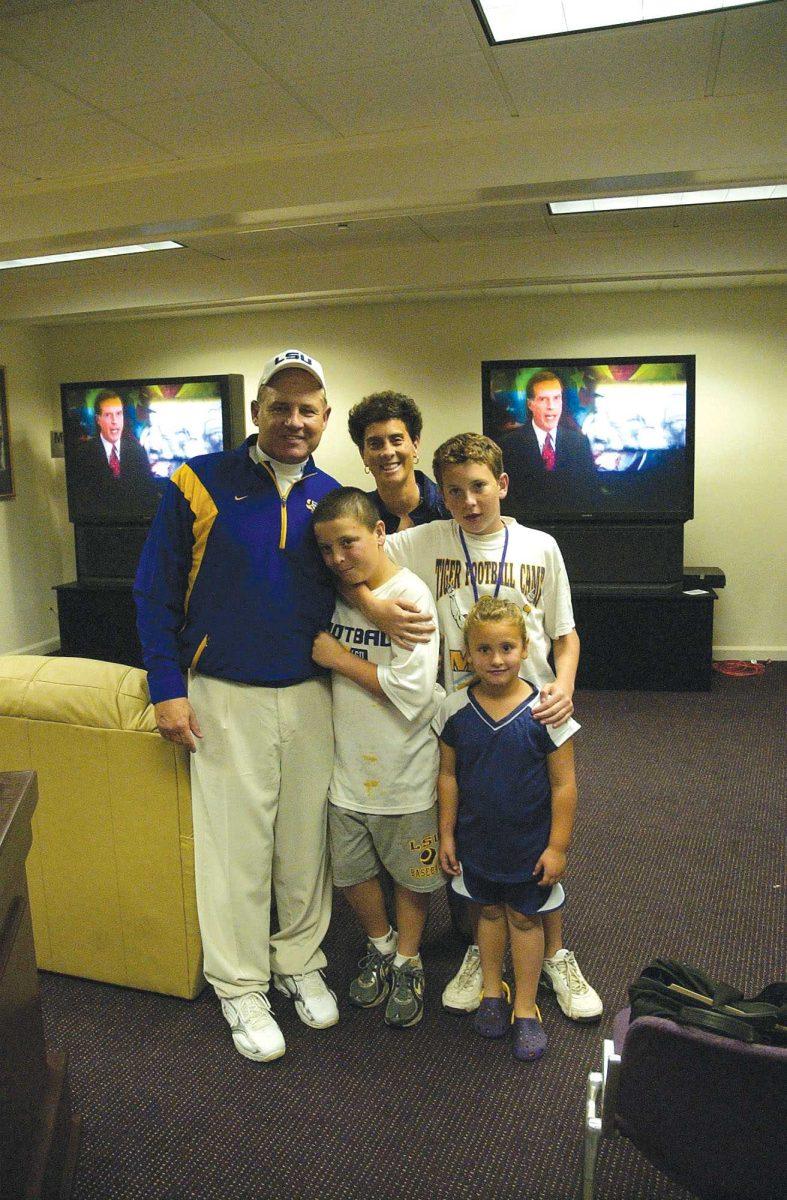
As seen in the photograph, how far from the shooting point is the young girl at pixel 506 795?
80.4 inches

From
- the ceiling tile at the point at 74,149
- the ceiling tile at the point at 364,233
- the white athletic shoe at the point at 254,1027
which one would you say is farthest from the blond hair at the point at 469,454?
the ceiling tile at the point at 364,233

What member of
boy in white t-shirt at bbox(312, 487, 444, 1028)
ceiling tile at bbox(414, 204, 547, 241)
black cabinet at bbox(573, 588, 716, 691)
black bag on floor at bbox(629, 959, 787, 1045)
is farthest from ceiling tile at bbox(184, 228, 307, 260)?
black bag on floor at bbox(629, 959, 787, 1045)

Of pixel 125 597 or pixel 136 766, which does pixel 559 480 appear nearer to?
pixel 125 597

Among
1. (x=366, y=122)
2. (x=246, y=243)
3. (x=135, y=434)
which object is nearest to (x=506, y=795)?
(x=366, y=122)

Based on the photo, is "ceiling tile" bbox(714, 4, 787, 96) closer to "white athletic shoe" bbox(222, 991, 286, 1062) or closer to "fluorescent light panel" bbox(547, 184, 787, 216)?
"fluorescent light panel" bbox(547, 184, 787, 216)

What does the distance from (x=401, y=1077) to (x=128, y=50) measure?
2860mm

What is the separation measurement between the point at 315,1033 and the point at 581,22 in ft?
9.19

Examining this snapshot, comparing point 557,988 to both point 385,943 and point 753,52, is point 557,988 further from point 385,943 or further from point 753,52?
point 753,52

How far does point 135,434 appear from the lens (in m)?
5.99

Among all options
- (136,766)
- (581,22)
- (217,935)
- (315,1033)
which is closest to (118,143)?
(581,22)

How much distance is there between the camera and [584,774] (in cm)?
397

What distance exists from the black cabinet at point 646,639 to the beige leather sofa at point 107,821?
345 centimetres

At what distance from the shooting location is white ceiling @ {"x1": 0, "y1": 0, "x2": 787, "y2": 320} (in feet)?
8.29

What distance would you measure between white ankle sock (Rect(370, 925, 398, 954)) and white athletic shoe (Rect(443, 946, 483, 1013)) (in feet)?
→ 0.58
